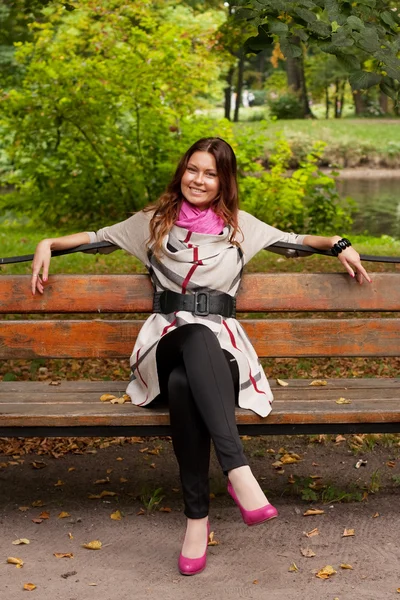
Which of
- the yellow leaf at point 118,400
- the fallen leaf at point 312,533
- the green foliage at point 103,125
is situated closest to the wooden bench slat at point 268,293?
the yellow leaf at point 118,400

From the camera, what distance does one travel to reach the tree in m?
3.94

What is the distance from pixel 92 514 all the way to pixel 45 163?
7.85m

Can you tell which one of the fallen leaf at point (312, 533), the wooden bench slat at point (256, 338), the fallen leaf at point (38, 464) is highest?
the wooden bench slat at point (256, 338)

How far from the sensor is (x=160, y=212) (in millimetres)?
3885

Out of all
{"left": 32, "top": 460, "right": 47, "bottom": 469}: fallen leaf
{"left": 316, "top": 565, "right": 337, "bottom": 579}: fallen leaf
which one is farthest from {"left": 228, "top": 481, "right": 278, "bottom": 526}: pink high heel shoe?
{"left": 32, "top": 460, "right": 47, "bottom": 469}: fallen leaf

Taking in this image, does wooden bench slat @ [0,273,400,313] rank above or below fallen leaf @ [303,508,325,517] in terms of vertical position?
above

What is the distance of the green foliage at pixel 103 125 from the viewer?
10586 millimetres

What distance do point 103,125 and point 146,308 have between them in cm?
718

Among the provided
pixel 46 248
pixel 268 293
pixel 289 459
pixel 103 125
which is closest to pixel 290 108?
pixel 103 125

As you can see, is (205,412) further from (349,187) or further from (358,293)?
(349,187)

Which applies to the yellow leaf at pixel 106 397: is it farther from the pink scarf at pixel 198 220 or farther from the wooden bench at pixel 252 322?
the pink scarf at pixel 198 220

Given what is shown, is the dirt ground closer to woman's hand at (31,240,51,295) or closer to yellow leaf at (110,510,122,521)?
yellow leaf at (110,510,122,521)

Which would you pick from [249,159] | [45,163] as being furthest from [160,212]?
[45,163]

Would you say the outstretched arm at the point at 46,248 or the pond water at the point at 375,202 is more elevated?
the outstretched arm at the point at 46,248
